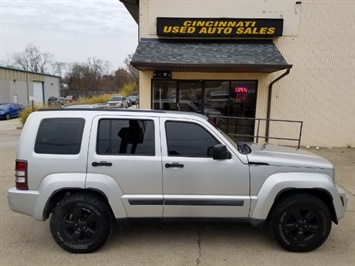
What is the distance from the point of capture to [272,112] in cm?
1070

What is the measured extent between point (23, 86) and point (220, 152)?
43916 millimetres

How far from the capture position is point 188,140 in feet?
11.5

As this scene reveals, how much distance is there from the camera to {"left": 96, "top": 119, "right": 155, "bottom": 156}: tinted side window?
3439 millimetres

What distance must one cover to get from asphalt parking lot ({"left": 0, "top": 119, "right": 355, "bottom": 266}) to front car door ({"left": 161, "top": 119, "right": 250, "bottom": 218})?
1.54ft

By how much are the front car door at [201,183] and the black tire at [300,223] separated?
42 centimetres

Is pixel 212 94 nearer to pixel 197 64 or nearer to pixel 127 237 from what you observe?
pixel 197 64

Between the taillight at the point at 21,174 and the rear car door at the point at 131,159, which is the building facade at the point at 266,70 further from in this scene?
the taillight at the point at 21,174

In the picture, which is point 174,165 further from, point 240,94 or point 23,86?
point 23,86

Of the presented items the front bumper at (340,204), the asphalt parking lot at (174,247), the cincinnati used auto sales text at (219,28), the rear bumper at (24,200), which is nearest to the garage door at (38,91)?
the cincinnati used auto sales text at (219,28)

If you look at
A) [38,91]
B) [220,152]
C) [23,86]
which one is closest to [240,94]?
A: [220,152]

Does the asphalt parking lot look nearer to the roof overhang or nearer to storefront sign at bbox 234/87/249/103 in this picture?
the roof overhang

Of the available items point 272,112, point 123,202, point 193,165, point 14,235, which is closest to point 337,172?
point 272,112

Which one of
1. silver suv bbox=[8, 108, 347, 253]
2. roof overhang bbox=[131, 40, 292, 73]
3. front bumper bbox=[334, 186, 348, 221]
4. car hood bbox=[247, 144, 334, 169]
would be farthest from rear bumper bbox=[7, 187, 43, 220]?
roof overhang bbox=[131, 40, 292, 73]

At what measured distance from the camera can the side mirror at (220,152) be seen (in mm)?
3301
